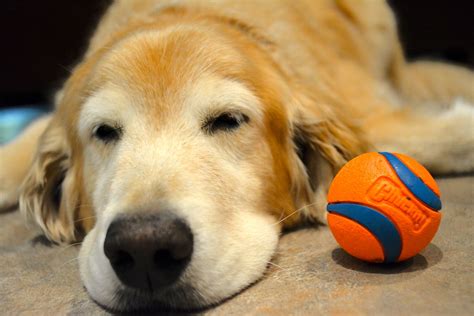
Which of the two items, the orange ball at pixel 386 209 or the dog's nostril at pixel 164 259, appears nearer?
the dog's nostril at pixel 164 259

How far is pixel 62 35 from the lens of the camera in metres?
5.98

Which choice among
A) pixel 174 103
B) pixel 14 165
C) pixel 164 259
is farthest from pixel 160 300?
pixel 14 165

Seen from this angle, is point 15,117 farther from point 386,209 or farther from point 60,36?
point 386,209

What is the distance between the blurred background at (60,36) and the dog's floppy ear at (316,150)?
3760mm

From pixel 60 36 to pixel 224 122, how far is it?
4.64m

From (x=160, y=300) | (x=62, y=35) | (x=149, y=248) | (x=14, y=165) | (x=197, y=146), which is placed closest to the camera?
(x=149, y=248)

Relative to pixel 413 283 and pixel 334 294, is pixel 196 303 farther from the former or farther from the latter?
pixel 413 283

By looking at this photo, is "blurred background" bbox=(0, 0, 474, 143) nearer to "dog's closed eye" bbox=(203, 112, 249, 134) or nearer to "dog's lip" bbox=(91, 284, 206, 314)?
"dog's closed eye" bbox=(203, 112, 249, 134)

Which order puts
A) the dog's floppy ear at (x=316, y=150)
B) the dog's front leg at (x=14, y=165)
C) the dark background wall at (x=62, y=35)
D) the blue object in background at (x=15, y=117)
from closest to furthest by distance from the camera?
the dog's floppy ear at (x=316, y=150) < the dog's front leg at (x=14, y=165) < the blue object in background at (x=15, y=117) < the dark background wall at (x=62, y=35)

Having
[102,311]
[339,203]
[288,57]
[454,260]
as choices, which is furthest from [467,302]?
[288,57]

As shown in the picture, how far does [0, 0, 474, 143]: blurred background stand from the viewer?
5680 mm

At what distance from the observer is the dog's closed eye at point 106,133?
1.87 metres

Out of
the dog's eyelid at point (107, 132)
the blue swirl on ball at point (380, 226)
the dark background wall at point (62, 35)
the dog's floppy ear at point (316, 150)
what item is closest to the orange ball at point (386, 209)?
the blue swirl on ball at point (380, 226)

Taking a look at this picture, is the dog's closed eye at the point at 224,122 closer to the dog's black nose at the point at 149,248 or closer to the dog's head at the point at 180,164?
the dog's head at the point at 180,164
